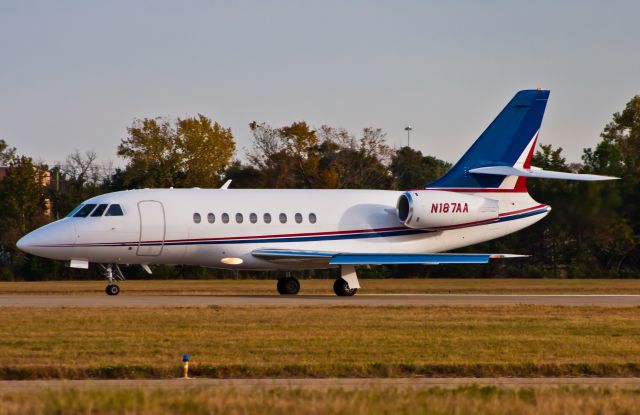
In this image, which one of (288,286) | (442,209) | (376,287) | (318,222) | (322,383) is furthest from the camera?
(376,287)

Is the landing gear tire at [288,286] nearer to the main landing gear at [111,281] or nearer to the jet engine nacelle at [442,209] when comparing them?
the jet engine nacelle at [442,209]

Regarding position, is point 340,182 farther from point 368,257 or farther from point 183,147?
point 368,257

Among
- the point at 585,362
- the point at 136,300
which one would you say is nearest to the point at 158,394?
the point at 585,362

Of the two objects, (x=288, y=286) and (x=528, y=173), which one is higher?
(x=528, y=173)

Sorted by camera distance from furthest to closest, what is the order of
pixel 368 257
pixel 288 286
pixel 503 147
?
1. pixel 503 147
2. pixel 288 286
3. pixel 368 257

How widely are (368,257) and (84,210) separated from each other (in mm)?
9026

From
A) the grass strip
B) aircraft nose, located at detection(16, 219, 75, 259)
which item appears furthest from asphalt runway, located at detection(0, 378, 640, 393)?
the grass strip

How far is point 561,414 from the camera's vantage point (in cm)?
1234

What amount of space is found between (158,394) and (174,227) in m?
22.3

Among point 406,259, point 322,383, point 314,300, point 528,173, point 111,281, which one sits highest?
point 528,173

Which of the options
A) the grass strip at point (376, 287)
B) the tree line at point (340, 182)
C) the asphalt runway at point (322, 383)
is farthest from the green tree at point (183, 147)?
the asphalt runway at point (322, 383)

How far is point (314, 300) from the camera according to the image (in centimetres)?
3394

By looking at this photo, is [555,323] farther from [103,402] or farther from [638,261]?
[638,261]

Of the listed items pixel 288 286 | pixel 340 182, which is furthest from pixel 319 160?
pixel 288 286
